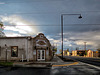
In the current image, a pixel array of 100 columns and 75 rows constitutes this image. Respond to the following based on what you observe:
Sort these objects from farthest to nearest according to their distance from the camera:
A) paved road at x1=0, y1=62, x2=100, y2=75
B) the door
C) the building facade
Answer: the door → the building facade → paved road at x1=0, y1=62, x2=100, y2=75

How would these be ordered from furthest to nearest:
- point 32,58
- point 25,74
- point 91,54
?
point 91,54 < point 32,58 < point 25,74

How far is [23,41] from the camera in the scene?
18797 millimetres

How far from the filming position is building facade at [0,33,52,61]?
18.5 m

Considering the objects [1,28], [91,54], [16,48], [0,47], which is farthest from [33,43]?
[91,54]

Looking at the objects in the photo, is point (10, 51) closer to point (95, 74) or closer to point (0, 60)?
point (0, 60)

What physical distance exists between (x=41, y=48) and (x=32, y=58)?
2720 millimetres

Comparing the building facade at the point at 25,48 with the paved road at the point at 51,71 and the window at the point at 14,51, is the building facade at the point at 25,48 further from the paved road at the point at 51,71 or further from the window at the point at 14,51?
the paved road at the point at 51,71

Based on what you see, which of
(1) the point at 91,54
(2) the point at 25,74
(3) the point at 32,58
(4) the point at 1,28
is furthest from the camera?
(1) the point at 91,54

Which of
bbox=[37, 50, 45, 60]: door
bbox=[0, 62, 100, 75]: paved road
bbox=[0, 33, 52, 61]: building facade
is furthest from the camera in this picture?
bbox=[37, 50, 45, 60]: door

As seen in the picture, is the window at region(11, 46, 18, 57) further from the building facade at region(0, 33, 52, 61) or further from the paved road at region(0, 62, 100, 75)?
the paved road at region(0, 62, 100, 75)

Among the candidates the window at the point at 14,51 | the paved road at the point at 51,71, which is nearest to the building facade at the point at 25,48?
the window at the point at 14,51

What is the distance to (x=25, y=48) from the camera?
61.3ft

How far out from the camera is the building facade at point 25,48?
60.7ft

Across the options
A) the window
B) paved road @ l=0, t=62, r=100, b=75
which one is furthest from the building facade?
paved road @ l=0, t=62, r=100, b=75
